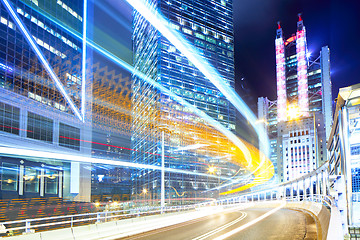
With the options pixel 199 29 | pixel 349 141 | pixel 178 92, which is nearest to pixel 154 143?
pixel 178 92

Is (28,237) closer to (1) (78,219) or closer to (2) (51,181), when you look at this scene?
(1) (78,219)

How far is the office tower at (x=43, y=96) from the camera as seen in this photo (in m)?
50.4

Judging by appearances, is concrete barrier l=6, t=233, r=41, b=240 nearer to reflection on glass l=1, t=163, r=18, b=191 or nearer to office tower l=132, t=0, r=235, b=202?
reflection on glass l=1, t=163, r=18, b=191

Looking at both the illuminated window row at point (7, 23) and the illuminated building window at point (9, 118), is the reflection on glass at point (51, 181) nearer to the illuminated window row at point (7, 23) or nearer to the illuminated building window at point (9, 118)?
the illuminated building window at point (9, 118)

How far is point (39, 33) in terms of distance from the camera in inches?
2468

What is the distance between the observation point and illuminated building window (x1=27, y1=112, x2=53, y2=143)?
174 feet

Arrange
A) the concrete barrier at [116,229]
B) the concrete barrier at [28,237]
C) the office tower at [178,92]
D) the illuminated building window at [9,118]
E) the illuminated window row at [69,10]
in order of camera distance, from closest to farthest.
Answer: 1. the concrete barrier at [28,237]
2. the concrete barrier at [116,229]
3. the illuminated building window at [9,118]
4. the illuminated window row at [69,10]
5. the office tower at [178,92]

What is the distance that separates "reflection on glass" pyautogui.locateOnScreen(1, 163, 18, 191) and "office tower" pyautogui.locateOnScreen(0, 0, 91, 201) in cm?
13

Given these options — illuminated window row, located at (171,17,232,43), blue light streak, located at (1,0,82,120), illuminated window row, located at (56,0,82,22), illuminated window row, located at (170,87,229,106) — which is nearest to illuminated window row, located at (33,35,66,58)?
blue light streak, located at (1,0,82,120)

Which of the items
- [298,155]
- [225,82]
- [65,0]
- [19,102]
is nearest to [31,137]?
[19,102]

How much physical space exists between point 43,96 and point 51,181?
14461 millimetres

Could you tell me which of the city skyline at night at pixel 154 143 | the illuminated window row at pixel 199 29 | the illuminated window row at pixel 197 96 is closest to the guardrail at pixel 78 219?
the city skyline at night at pixel 154 143

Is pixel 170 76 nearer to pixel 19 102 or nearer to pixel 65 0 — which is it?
pixel 65 0

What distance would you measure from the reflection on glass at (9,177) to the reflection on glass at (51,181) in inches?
308
